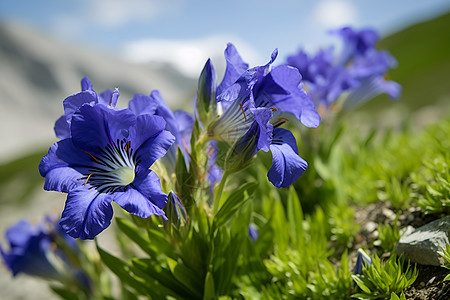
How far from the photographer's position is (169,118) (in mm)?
1448

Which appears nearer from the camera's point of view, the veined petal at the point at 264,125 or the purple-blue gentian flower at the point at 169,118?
the veined petal at the point at 264,125

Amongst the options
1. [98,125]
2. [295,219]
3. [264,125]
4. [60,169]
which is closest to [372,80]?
[295,219]

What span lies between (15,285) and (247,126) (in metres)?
5.22

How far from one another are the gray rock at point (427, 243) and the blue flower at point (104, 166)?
1096 millimetres

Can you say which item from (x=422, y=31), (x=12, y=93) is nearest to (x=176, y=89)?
(x=12, y=93)

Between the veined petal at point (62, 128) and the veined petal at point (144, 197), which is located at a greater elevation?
the veined petal at point (62, 128)

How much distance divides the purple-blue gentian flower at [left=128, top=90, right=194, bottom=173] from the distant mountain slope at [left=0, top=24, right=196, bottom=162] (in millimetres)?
88540

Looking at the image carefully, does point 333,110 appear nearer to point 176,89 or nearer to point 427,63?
point 427,63

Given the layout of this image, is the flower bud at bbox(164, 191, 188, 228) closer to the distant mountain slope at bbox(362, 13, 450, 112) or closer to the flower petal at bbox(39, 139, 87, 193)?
the flower petal at bbox(39, 139, 87, 193)

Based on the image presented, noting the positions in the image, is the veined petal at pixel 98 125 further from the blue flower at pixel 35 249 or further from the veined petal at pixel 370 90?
the veined petal at pixel 370 90

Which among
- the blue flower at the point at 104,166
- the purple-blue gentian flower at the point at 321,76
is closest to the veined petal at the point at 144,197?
the blue flower at the point at 104,166

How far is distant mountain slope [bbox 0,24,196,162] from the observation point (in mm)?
89625

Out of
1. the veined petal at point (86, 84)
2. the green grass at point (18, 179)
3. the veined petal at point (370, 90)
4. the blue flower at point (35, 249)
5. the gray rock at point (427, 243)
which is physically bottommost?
the green grass at point (18, 179)

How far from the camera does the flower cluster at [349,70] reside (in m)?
2.52
